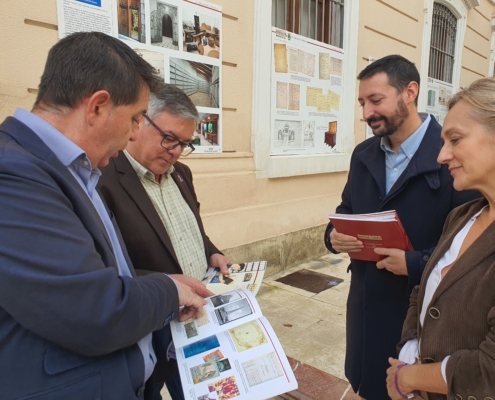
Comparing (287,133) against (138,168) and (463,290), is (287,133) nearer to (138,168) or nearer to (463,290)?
(138,168)

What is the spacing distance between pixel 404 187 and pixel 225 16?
9.65ft

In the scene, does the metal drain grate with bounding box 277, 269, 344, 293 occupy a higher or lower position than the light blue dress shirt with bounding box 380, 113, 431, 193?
lower

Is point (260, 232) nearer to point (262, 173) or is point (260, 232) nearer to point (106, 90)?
point (262, 173)

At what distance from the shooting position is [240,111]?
13.6 feet

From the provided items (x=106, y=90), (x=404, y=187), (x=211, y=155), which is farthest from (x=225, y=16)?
(x=106, y=90)

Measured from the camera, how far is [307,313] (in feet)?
12.1

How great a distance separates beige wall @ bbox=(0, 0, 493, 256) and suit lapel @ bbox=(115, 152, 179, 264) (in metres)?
1.52

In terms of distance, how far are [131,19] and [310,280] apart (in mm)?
3360

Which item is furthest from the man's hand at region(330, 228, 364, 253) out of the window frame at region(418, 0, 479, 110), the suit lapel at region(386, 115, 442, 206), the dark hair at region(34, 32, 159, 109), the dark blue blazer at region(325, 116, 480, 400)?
the window frame at region(418, 0, 479, 110)

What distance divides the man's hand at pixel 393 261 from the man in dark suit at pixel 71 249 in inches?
39.3

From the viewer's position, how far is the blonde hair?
3.67 ft

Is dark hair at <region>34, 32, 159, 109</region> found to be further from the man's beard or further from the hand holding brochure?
the man's beard

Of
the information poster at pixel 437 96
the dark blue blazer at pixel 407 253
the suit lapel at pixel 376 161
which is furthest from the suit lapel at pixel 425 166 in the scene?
the information poster at pixel 437 96

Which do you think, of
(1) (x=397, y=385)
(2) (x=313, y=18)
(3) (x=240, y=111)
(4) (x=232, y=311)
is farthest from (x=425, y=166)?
(2) (x=313, y=18)
